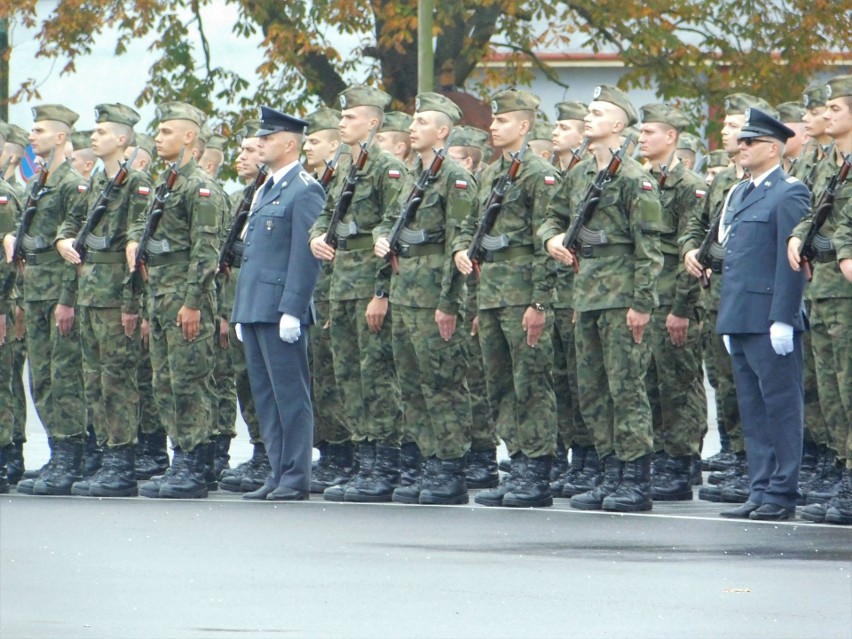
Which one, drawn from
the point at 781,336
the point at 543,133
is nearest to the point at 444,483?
the point at 781,336

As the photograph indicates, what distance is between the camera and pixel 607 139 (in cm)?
1129

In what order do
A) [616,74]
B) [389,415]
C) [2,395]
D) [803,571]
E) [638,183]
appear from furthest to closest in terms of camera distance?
1. [616,74]
2. [2,395]
3. [389,415]
4. [638,183]
5. [803,571]

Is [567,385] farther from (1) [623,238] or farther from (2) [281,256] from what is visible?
(2) [281,256]

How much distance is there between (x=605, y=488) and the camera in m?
11.2

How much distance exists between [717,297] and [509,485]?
1815 millimetres

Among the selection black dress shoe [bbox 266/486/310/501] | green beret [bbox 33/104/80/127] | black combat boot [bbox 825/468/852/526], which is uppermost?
green beret [bbox 33/104/80/127]

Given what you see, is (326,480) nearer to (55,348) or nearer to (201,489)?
(201,489)

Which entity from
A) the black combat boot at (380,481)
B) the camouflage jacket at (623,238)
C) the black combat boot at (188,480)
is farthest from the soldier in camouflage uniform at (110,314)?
the camouflage jacket at (623,238)

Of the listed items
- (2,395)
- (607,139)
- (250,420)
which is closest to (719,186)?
(607,139)

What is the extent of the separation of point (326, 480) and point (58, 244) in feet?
6.66

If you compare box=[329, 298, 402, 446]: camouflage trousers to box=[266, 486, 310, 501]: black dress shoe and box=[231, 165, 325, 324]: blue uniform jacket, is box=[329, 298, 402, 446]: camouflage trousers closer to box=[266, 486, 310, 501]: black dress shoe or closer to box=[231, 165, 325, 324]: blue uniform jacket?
box=[231, 165, 325, 324]: blue uniform jacket

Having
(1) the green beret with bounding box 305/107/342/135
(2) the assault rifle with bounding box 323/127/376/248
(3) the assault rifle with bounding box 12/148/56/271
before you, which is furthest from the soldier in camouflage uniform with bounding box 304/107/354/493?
(3) the assault rifle with bounding box 12/148/56/271

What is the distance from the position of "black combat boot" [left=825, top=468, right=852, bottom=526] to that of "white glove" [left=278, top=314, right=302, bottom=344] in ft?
9.80

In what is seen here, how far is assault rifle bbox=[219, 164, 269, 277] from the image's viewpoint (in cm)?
1286
